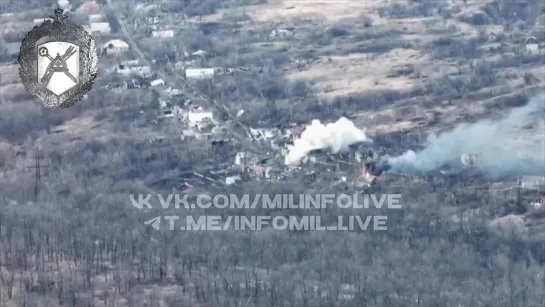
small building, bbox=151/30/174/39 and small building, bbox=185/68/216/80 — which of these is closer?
small building, bbox=185/68/216/80

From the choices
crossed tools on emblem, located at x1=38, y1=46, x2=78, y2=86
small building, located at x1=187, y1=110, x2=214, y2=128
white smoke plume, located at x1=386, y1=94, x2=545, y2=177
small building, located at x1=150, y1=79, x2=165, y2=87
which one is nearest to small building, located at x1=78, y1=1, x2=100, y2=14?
small building, located at x1=150, y1=79, x2=165, y2=87

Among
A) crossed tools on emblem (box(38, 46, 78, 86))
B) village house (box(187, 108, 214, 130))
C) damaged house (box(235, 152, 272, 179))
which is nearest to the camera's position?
crossed tools on emblem (box(38, 46, 78, 86))

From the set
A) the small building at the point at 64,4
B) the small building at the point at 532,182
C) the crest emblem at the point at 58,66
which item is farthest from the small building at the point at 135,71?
the crest emblem at the point at 58,66

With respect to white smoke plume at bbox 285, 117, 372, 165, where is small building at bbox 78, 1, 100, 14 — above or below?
above

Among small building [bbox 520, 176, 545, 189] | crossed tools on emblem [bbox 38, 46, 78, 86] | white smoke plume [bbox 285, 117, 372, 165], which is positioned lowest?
small building [bbox 520, 176, 545, 189]

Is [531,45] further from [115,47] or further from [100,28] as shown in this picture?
[100,28]

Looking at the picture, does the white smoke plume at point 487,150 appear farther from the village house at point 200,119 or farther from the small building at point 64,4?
the small building at point 64,4

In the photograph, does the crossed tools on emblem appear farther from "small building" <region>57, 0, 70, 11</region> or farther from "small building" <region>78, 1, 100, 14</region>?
"small building" <region>57, 0, 70, 11</region>

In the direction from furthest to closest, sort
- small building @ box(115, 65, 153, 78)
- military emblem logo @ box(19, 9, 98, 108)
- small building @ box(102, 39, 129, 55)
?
1. small building @ box(102, 39, 129, 55)
2. small building @ box(115, 65, 153, 78)
3. military emblem logo @ box(19, 9, 98, 108)
